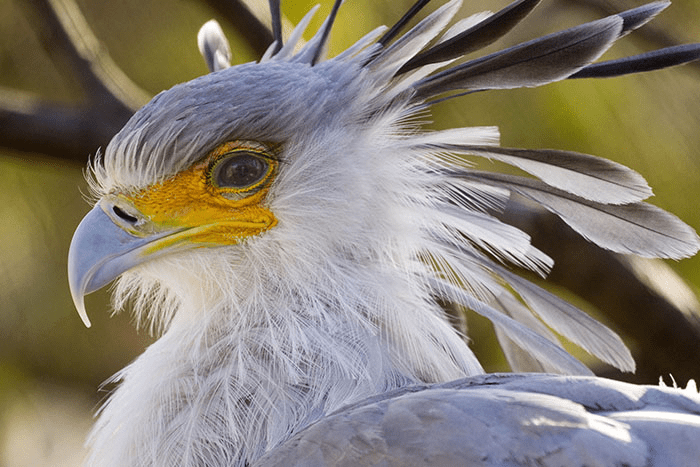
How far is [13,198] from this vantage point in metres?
3.12

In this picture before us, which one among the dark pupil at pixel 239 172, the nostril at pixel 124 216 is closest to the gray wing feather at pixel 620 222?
the dark pupil at pixel 239 172

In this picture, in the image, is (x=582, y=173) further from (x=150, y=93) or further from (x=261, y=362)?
(x=150, y=93)

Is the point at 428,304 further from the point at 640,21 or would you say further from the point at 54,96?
the point at 54,96

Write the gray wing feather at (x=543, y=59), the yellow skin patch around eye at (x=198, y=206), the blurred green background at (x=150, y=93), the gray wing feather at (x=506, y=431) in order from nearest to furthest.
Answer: the gray wing feather at (x=506, y=431), the gray wing feather at (x=543, y=59), the yellow skin patch around eye at (x=198, y=206), the blurred green background at (x=150, y=93)

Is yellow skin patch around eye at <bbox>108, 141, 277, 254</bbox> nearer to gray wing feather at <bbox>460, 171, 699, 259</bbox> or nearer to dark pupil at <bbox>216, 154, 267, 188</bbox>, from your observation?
dark pupil at <bbox>216, 154, 267, 188</bbox>

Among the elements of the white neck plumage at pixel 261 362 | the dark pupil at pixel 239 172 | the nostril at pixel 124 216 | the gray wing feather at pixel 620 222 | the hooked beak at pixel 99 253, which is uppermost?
the dark pupil at pixel 239 172

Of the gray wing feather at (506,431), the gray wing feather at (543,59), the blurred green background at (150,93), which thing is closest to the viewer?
the gray wing feather at (506,431)

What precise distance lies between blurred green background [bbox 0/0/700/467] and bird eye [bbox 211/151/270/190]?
1314 millimetres

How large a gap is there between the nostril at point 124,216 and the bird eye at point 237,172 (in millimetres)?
139

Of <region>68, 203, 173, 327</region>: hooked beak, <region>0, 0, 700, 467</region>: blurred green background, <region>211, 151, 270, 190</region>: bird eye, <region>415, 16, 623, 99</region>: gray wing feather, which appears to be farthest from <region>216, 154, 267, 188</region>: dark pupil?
<region>0, 0, 700, 467</region>: blurred green background

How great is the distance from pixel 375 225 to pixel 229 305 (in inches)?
10.4

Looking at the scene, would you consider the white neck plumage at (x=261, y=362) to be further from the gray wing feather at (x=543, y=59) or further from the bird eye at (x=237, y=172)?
the gray wing feather at (x=543, y=59)

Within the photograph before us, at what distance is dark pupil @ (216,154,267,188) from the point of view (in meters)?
1.32

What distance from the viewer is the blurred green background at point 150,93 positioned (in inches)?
107
